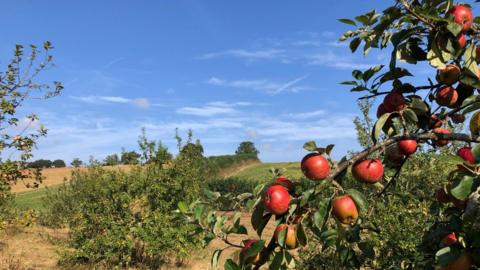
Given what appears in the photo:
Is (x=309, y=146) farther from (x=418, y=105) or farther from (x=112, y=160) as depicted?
(x=112, y=160)

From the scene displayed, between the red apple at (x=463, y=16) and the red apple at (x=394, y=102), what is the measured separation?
253 millimetres

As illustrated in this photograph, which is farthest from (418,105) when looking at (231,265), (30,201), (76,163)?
(30,201)

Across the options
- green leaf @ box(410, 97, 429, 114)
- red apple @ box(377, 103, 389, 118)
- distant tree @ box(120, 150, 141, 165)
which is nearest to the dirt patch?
distant tree @ box(120, 150, 141, 165)

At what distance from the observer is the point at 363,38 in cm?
138

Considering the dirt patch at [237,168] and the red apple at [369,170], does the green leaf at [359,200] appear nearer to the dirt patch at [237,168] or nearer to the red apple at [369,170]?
the red apple at [369,170]

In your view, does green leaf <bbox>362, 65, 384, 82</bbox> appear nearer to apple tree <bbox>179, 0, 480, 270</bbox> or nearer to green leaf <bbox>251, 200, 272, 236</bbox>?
apple tree <bbox>179, 0, 480, 270</bbox>

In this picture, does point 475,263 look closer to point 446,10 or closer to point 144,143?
point 446,10

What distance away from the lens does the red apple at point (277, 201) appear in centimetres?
112

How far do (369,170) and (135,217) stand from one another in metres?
7.70

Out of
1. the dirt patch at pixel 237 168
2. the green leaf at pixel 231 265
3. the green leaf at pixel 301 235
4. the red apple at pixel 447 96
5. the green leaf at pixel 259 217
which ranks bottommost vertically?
the dirt patch at pixel 237 168

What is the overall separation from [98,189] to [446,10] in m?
7.96

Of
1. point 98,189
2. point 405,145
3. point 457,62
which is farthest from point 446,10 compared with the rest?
point 98,189

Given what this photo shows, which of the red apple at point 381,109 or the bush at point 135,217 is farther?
the bush at point 135,217

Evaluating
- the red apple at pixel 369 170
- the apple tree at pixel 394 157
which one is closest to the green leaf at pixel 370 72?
the apple tree at pixel 394 157
